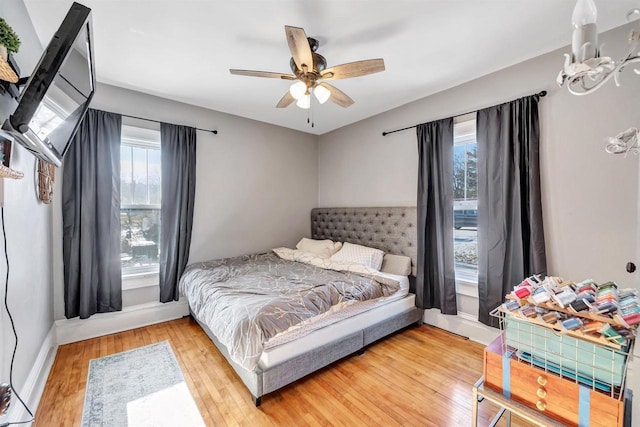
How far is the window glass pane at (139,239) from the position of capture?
9.68 feet

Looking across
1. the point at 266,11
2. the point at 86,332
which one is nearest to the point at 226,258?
the point at 86,332

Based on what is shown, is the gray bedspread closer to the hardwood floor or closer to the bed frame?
the bed frame

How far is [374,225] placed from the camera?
344 centimetres

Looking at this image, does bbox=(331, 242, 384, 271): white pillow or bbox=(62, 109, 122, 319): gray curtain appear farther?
bbox=(331, 242, 384, 271): white pillow

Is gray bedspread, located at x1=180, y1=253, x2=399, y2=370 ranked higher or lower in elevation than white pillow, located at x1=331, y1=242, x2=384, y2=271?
lower

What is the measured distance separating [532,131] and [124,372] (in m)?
3.89

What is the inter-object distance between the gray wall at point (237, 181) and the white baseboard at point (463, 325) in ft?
7.40

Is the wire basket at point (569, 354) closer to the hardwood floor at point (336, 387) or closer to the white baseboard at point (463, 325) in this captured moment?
the hardwood floor at point (336, 387)

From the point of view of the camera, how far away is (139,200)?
3051 mm

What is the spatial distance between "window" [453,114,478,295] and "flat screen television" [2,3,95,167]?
2949 mm

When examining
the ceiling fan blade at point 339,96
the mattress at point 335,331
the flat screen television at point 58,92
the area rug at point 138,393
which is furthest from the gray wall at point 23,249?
the ceiling fan blade at point 339,96

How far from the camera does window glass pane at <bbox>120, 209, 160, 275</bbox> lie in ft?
9.68

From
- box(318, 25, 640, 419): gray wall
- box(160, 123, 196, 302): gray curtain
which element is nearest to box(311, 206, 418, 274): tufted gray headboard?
box(318, 25, 640, 419): gray wall

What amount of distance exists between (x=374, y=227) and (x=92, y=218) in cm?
308
